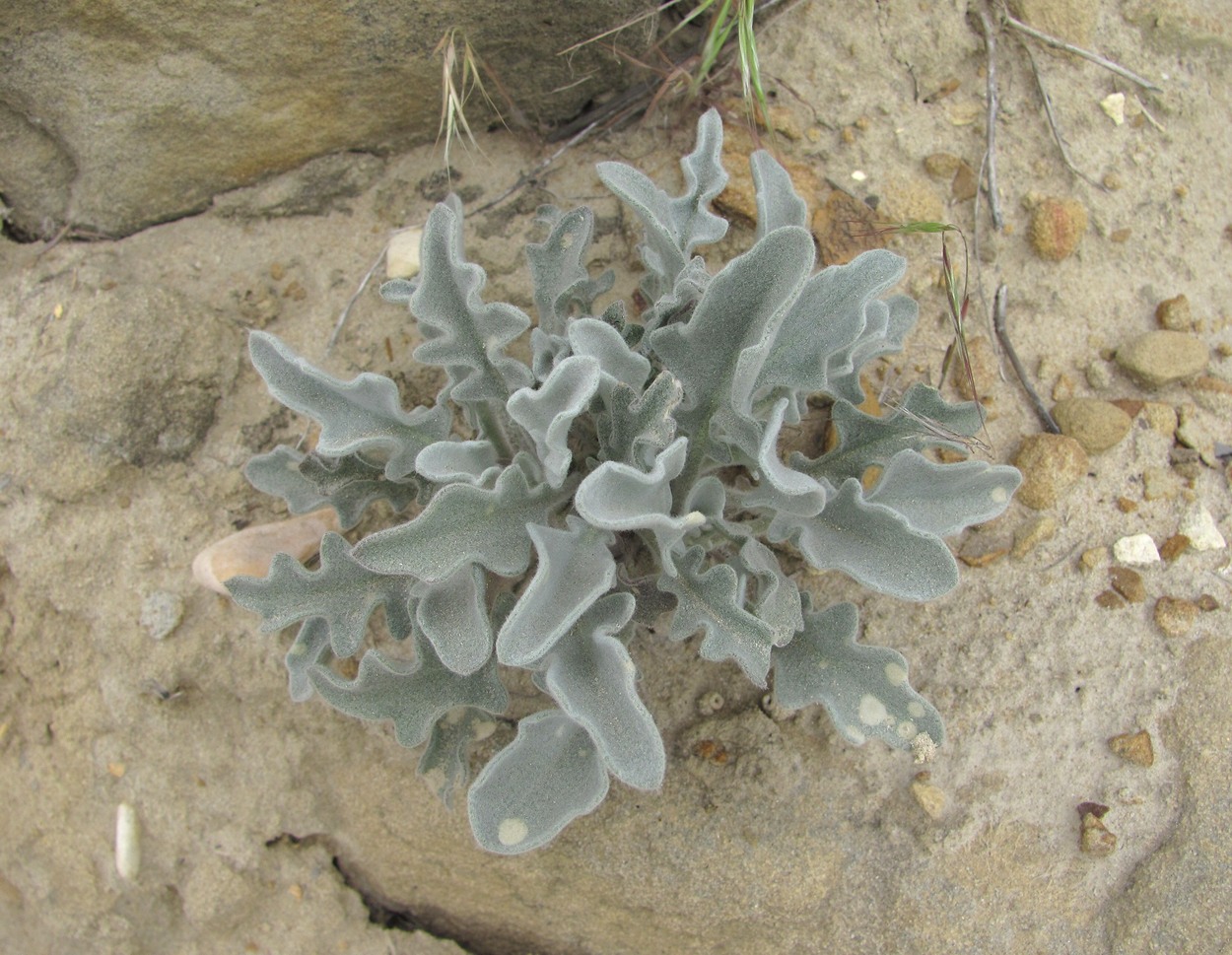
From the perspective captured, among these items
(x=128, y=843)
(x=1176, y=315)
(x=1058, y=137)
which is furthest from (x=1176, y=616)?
(x=128, y=843)

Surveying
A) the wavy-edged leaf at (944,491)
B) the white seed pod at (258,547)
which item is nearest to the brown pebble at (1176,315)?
the wavy-edged leaf at (944,491)

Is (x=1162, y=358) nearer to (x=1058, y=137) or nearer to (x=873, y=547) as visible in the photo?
(x=1058, y=137)

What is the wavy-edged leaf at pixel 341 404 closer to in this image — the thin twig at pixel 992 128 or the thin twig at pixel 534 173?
the thin twig at pixel 534 173

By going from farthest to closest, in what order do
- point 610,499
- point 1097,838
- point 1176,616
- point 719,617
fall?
point 1176,616 → point 1097,838 → point 719,617 → point 610,499

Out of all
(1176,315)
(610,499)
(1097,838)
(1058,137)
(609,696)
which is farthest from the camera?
(1058,137)

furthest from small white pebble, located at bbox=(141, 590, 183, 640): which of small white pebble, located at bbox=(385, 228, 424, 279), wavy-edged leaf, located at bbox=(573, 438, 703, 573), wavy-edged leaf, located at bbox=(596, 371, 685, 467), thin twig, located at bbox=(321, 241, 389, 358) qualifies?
wavy-edged leaf, located at bbox=(573, 438, 703, 573)

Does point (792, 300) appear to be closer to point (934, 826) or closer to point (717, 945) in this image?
point (934, 826)
